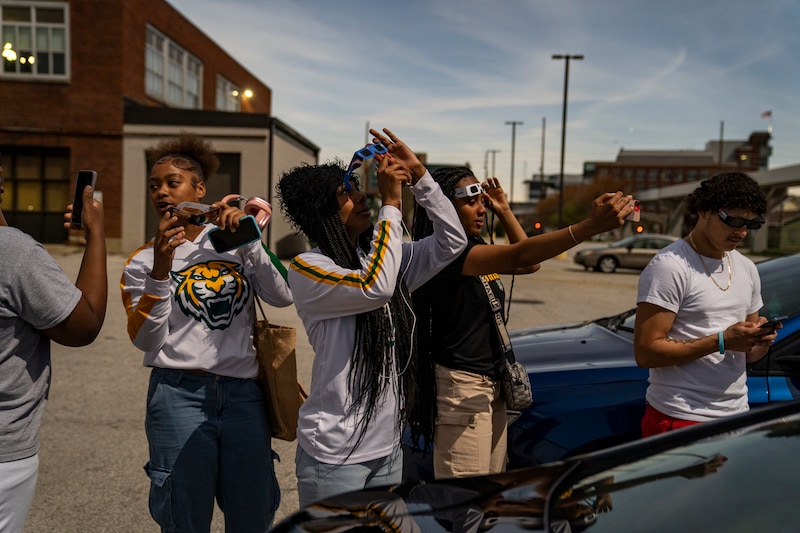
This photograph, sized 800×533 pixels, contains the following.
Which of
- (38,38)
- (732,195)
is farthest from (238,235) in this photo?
(38,38)

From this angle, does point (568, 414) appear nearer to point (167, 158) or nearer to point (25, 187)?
point (167, 158)

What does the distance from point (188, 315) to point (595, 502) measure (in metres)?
1.58

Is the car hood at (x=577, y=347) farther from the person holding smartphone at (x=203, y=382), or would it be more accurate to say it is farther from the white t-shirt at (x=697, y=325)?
the person holding smartphone at (x=203, y=382)

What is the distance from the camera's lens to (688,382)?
2.67 metres

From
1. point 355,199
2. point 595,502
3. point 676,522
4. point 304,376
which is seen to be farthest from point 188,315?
point 304,376

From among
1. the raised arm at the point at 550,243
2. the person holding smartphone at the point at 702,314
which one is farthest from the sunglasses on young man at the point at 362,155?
the person holding smartphone at the point at 702,314

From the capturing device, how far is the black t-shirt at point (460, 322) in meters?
2.73

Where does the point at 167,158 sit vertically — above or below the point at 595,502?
above

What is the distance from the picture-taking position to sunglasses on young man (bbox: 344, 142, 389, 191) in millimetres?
2268

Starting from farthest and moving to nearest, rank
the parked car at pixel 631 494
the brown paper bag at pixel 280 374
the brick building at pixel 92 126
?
the brick building at pixel 92 126, the brown paper bag at pixel 280 374, the parked car at pixel 631 494

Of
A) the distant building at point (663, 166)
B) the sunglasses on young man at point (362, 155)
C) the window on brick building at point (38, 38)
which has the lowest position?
the sunglasses on young man at point (362, 155)

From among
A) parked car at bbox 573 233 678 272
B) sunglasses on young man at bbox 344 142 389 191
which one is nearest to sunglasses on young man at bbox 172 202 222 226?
sunglasses on young man at bbox 344 142 389 191

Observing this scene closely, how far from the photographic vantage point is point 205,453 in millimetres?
2467

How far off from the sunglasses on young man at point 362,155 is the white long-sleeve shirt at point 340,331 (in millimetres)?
171
